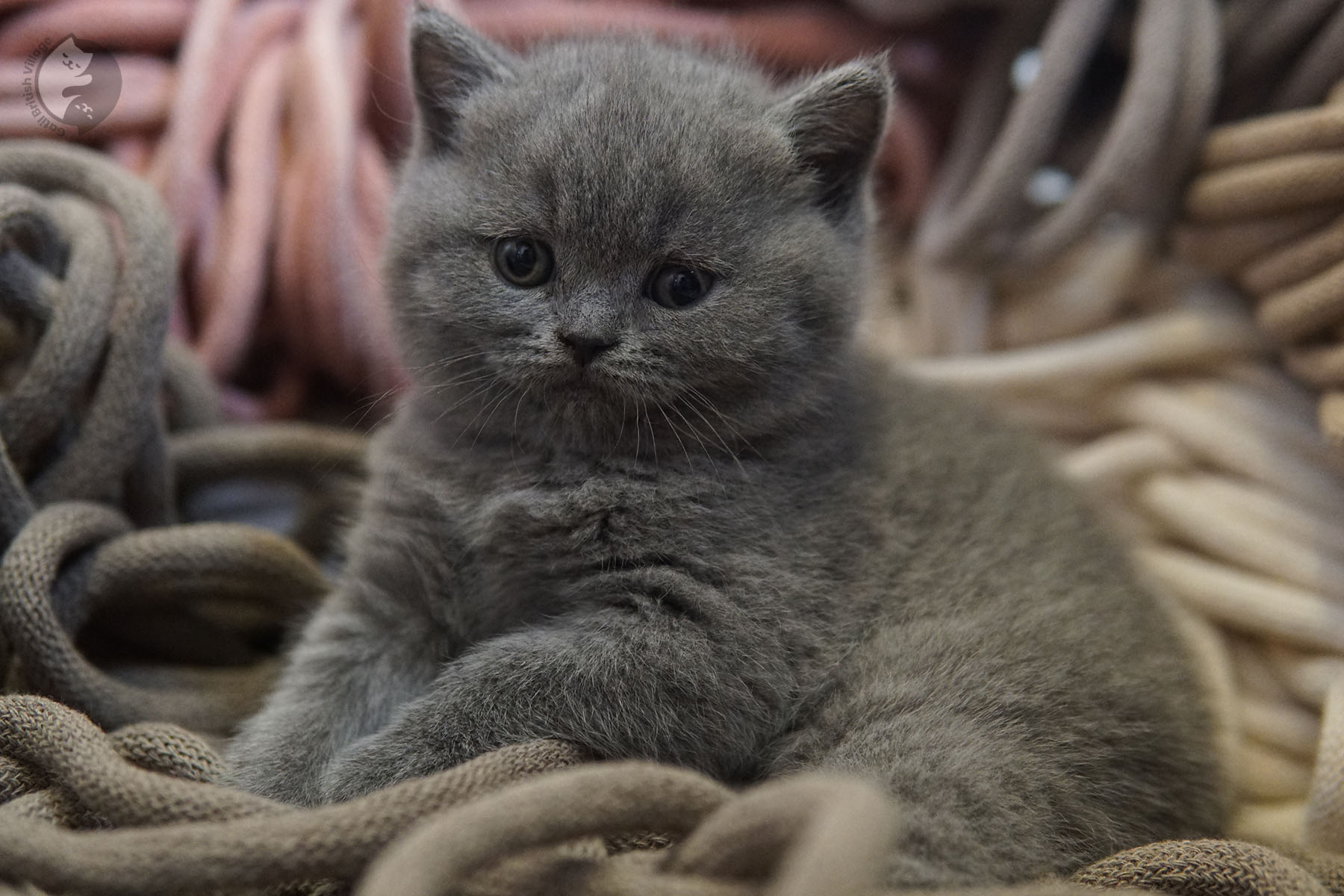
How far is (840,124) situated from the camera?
1.13 m

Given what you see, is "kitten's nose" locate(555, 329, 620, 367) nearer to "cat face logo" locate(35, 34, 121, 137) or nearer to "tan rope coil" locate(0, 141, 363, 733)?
"tan rope coil" locate(0, 141, 363, 733)

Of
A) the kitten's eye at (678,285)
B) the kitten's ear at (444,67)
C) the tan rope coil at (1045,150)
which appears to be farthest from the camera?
the tan rope coil at (1045,150)

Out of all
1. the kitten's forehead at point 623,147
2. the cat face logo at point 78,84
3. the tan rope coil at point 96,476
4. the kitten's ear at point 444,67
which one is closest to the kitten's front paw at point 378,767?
the tan rope coil at point 96,476

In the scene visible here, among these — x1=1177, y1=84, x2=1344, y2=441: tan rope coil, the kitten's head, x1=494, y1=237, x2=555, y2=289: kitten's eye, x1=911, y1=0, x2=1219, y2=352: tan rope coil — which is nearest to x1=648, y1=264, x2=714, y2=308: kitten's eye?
the kitten's head

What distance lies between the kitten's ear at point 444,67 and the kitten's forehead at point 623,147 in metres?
0.03

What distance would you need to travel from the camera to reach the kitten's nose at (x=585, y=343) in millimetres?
972

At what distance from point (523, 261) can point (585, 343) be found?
0.13m

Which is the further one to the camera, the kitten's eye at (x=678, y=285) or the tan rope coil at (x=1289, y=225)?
the tan rope coil at (x=1289, y=225)

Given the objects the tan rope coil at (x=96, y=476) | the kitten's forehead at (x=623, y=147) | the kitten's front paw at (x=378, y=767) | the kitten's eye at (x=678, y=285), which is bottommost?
the kitten's front paw at (x=378, y=767)

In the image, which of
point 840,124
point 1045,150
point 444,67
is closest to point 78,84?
point 444,67

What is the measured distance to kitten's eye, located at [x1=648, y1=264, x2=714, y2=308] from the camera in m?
1.02

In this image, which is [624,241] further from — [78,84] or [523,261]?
[78,84]

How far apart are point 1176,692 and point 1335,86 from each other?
76cm

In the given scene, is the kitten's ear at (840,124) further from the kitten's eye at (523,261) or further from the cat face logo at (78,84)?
the cat face logo at (78,84)
